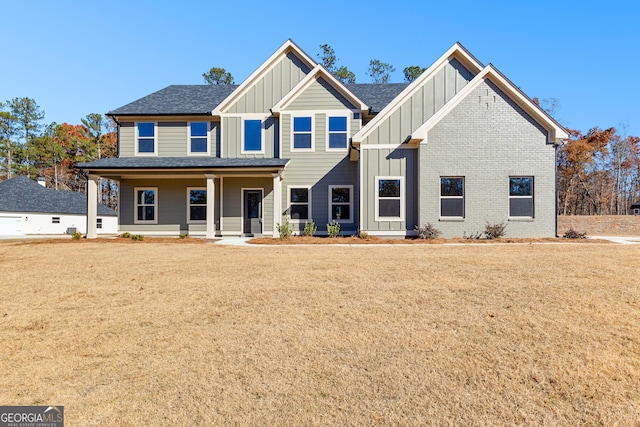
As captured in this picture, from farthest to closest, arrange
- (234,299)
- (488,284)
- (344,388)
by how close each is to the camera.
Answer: (488,284) < (234,299) < (344,388)

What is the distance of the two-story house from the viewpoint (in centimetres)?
1393

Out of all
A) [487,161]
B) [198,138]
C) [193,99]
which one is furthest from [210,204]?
[487,161]

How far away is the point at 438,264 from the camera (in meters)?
8.05

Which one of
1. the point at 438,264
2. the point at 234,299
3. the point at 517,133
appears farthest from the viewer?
the point at 517,133

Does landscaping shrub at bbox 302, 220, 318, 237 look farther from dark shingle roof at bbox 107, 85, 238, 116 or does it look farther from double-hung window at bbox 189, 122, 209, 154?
dark shingle roof at bbox 107, 85, 238, 116

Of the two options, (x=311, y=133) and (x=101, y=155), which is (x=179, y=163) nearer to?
(x=311, y=133)

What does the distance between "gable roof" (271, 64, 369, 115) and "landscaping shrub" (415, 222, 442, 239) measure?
6728 mm

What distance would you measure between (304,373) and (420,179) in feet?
38.4

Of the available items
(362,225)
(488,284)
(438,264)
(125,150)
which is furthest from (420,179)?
(125,150)

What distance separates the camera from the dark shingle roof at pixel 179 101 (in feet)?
59.5

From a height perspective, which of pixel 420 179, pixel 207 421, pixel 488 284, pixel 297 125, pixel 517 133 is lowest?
pixel 207 421

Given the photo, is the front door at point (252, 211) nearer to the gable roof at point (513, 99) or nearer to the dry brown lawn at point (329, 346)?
the gable roof at point (513, 99)

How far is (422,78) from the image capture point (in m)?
15.2

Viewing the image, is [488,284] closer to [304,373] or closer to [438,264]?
[438,264]
